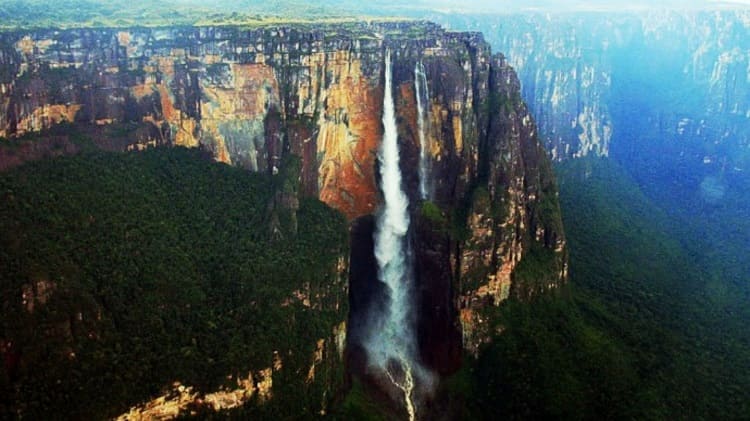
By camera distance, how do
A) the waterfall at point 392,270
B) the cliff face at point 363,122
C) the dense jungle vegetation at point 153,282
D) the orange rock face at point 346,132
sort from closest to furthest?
the dense jungle vegetation at point 153,282
the cliff face at point 363,122
the waterfall at point 392,270
the orange rock face at point 346,132

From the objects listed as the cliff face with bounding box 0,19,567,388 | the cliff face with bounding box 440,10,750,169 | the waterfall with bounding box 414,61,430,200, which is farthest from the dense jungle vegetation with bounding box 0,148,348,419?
the cliff face with bounding box 440,10,750,169

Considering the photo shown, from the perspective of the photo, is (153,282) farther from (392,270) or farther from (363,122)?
(363,122)

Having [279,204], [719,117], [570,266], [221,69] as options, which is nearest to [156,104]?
[221,69]

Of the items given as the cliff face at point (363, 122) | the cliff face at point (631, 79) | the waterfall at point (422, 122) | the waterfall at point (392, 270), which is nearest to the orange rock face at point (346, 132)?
the cliff face at point (363, 122)

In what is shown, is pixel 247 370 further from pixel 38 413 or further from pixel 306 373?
pixel 38 413

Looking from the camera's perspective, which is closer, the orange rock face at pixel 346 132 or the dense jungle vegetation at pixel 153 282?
the dense jungle vegetation at pixel 153 282

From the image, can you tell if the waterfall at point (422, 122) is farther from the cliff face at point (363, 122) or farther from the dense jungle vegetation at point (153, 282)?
the dense jungle vegetation at point (153, 282)
